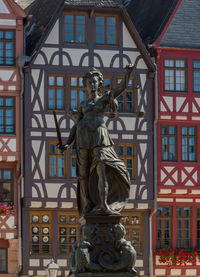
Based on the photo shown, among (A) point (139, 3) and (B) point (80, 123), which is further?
(A) point (139, 3)

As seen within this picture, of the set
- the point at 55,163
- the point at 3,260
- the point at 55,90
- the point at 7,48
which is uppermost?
the point at 7,48

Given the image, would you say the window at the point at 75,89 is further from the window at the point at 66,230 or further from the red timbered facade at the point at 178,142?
the window at the point at 66,230

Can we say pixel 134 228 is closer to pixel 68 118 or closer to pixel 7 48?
pixel 68 118

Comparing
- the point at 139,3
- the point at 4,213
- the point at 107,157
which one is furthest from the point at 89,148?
the point at 139,3

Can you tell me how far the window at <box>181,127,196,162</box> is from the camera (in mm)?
38688

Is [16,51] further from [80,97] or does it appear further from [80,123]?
[80,123]

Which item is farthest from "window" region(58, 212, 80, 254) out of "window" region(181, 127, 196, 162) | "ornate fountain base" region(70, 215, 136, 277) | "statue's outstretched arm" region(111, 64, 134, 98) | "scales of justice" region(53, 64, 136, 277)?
"statue's outstretched arm" region(111, 64, 134, 98)

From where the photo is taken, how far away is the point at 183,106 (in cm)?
3862

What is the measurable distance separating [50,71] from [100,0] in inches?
120

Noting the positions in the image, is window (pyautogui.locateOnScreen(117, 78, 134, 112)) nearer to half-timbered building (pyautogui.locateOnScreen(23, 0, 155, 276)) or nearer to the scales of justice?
half-timbered building (pyautogui.locateOnScreen(23, 0, 155, 276))

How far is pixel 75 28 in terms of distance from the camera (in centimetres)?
3766

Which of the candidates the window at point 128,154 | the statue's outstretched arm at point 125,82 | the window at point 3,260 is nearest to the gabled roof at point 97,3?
Result: the window at point 128,154

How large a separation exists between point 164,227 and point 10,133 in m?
6.56

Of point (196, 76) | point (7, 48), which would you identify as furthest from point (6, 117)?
point (196, 76)
